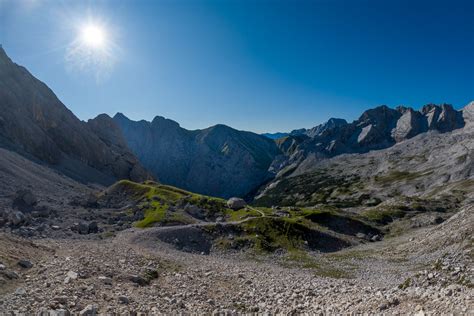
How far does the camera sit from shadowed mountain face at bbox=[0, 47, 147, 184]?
16288 cm

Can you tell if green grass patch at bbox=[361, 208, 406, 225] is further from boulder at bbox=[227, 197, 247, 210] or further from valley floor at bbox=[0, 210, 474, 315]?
valley floor at bbox=[0, 210, 474, 315]

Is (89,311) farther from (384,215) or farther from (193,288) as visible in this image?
(384,215)

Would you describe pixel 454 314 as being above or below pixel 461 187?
below

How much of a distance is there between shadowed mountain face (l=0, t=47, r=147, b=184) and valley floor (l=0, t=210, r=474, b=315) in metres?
137

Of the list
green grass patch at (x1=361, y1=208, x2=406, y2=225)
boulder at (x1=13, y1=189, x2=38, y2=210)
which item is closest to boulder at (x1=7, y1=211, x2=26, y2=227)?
boulder at (x1=13, y1=189, x2=38, y2=210)

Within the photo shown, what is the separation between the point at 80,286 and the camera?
23.8 m

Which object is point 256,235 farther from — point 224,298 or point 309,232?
point 224,298

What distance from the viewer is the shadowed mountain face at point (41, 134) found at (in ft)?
534

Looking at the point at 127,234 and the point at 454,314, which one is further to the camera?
the point at 127,234

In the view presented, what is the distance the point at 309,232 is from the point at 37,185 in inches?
3164

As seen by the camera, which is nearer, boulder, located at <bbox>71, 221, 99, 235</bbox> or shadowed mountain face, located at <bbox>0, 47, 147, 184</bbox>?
boulder, located at <bbox>71, 221, 99, 235</bbox>

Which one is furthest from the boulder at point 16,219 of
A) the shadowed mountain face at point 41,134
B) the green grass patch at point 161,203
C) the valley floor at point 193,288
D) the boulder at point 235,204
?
the shadowed mountain face at point 41,134

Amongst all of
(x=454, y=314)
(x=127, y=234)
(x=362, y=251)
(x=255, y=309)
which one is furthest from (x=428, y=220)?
(x=454, y=314)

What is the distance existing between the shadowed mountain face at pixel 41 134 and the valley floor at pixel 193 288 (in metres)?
137
